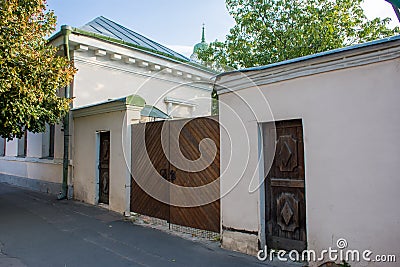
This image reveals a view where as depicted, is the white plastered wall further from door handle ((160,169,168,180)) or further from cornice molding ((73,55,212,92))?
cornice molding ((73,55,212,92))

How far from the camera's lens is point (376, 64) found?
330 cm

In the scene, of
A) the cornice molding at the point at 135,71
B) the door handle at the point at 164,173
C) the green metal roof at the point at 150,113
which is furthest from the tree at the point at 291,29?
the door handle at the point at 164,173

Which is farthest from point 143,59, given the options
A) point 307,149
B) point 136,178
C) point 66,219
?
point 307,149

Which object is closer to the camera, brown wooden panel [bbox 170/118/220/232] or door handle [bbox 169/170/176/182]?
brown wooden panel [bbox 170/118/220/232]

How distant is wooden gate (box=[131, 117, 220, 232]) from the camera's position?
17.2 feet

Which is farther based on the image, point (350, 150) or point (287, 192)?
point (287, 192)

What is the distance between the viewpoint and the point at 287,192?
13.6ft

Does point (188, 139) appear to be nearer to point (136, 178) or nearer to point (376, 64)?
point (136, 178)

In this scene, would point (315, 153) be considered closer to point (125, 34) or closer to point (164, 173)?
point (164, 173)

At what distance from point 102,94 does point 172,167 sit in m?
5.03

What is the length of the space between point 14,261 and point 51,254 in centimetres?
48

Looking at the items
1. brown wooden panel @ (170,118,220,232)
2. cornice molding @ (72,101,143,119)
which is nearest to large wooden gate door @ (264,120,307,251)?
brown wooden panel @ (170,118,220,232)

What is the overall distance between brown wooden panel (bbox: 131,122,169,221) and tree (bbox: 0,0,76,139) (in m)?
2.15

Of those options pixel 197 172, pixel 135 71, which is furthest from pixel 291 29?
pixel 197 172
